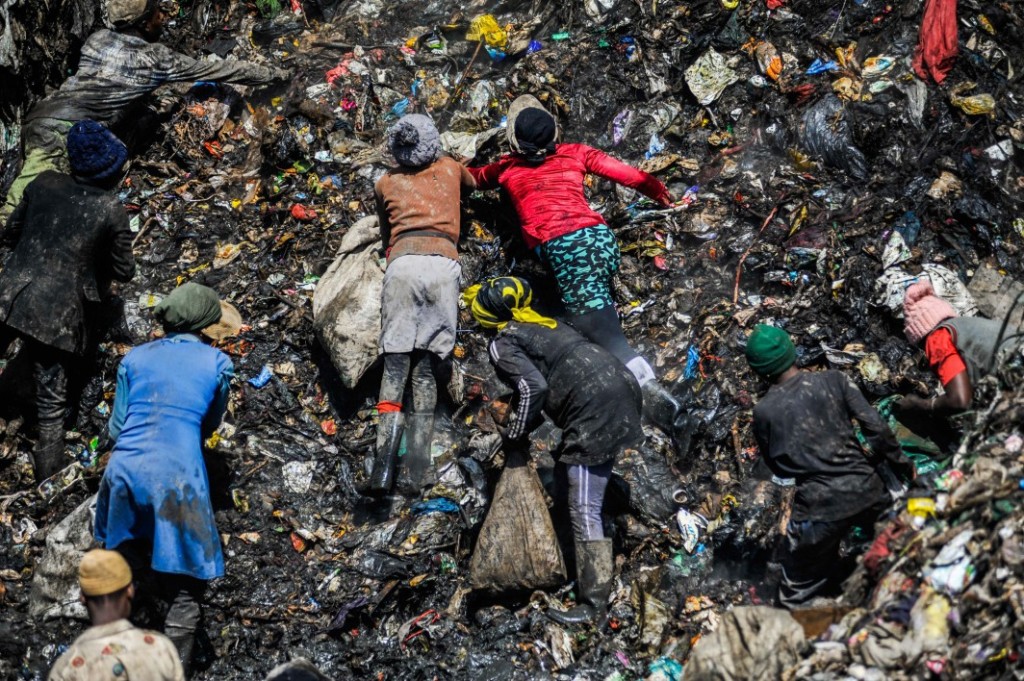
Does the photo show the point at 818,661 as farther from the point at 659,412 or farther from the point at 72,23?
the point at 72,23

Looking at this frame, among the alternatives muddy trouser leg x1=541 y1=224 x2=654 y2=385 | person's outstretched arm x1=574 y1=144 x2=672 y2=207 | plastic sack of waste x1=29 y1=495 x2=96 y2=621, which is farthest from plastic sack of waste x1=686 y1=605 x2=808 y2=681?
plastic sack of waste x1=29 y1=495 x2=96 y2=621

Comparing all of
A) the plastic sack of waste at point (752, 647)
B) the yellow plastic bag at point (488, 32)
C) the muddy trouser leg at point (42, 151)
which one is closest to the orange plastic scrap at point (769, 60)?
the yellow plastic bag at point (488, 32)

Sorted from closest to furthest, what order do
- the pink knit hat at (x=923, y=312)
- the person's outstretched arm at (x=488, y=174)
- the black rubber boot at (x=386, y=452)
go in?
the pink knit hat at (x=923, y=312) < the black rubber boot at (x=386, y=452) < the person's outstretched arm at (x=488, y=174)

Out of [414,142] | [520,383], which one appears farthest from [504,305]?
[414,142]

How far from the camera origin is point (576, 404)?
4.83m

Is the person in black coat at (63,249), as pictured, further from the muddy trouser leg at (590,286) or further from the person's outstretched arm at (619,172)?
the person's outstretched arm at (619,172)

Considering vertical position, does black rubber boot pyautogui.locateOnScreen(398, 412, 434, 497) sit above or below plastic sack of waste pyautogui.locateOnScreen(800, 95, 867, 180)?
below

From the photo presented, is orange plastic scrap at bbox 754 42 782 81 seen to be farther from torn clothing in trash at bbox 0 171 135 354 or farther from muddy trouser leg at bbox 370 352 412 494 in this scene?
torn clothing in trash at bbox 0 171 135 354

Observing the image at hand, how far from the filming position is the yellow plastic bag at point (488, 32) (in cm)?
750

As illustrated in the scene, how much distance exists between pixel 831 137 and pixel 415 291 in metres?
3.11

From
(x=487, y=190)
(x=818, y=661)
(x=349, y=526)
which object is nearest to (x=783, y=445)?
(x=818, y=661)

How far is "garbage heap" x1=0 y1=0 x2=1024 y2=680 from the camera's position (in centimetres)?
453

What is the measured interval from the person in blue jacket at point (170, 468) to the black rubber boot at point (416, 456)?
4.26 ft

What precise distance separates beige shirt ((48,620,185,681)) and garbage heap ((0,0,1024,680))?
1442mm
